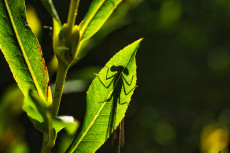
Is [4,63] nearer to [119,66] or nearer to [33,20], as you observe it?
[33,20]

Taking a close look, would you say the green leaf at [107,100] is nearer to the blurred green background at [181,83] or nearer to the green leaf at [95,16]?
the green leaf at [95,16]

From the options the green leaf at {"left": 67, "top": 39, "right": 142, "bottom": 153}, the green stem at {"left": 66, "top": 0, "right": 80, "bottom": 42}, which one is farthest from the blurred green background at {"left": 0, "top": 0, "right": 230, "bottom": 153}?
the green stem at {"left": 66, "top": 0, "right": 80, "bottom": 42}

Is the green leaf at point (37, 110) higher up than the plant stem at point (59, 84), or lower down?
lower down

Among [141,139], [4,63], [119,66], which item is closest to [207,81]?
[141,139]

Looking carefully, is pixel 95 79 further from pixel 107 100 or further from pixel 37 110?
pixel 37 110

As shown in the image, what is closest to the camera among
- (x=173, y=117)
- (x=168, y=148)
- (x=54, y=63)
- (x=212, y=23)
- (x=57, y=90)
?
(x=57, y=90)

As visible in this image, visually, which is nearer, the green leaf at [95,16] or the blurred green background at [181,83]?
the green leaf at [95,16]

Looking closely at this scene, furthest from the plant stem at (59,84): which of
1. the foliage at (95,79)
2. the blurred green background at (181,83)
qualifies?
the blurred green background at (181,83)

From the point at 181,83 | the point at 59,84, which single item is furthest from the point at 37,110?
the point at 181,83
